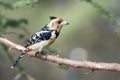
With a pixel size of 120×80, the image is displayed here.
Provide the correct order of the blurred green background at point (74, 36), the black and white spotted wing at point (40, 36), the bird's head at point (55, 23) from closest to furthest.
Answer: the bird's head at point (55, 23) < the black and white spotted wing at point (40, 36) < the blurred green background at point (74, 36)

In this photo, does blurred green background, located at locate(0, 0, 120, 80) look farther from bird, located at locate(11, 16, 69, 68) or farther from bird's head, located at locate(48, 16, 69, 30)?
bird's head, located at locate(48, 16, 69, 30)

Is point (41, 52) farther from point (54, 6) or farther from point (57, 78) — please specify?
point (57, 78)

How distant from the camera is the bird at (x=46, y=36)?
13.5ft

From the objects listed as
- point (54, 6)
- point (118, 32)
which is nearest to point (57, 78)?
point (54, 6)

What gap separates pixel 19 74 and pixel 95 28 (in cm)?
634

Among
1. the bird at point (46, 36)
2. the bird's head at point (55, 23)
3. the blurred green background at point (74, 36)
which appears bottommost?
the bird at point (46, 36)

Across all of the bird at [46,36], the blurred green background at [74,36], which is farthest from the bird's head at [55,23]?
the blurred green background at [74,36]

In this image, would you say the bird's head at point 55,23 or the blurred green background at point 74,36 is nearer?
the bird's head at point 55,23

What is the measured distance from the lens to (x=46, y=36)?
13.8 ft

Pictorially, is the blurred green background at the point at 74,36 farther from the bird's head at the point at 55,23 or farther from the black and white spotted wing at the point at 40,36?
the bird's head at the point at 55,23

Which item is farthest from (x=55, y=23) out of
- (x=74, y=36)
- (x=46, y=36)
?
(x=74, y=36)

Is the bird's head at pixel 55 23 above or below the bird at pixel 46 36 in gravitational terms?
above

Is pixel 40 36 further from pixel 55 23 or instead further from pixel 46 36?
pixel 55 23

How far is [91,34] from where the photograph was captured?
11.0 meters
